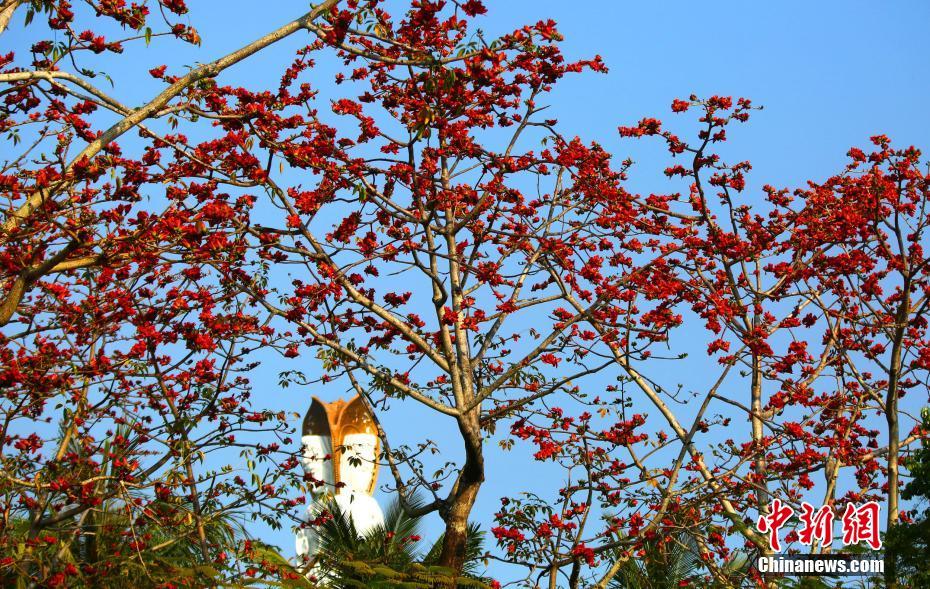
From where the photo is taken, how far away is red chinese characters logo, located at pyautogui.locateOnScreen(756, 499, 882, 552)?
1049cm

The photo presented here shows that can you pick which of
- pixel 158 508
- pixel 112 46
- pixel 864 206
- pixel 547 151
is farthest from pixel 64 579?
pixel 864 206

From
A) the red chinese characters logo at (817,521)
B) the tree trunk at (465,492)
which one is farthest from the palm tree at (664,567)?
the tree trunk at (465,492)

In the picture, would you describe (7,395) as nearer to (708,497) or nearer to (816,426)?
(708,497)

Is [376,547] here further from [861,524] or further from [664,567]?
[861,524]

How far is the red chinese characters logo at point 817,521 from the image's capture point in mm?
10492

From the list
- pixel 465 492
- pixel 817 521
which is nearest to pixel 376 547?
pixel 465 492

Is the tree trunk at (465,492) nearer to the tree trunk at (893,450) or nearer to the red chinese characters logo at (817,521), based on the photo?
the red chinese characters logo at (817,521)

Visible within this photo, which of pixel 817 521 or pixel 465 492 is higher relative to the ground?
pixel 817 521

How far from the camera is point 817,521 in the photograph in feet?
34.7

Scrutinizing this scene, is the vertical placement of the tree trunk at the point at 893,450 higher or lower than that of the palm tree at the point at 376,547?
higher

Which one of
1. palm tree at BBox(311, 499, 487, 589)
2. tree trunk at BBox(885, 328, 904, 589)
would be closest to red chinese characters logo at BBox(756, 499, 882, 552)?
tree trunk at BBox(885, 328, 904, 589)

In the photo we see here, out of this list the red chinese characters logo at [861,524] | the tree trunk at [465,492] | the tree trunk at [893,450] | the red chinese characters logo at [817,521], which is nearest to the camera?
the tree trunk at [465,492]

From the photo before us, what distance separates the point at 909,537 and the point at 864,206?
3.77m

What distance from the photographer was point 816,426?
37.6 ft
